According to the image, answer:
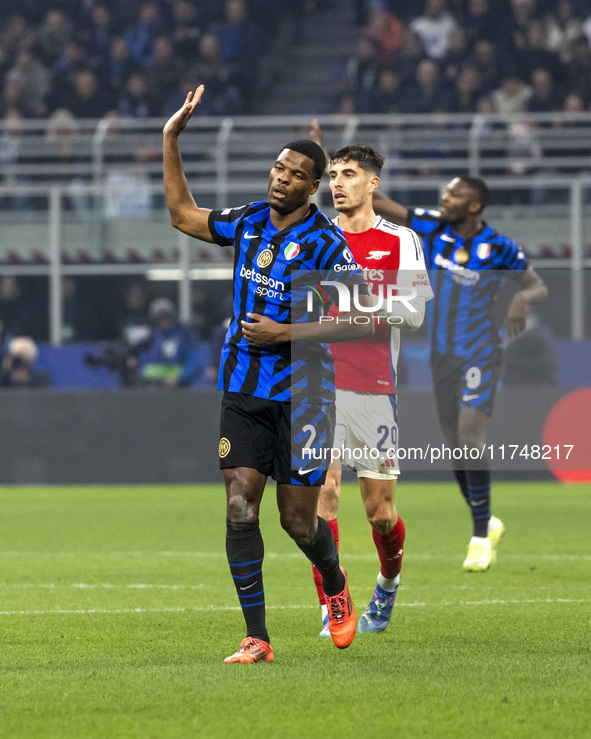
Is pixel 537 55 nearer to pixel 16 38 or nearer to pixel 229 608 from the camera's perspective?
pixel 16 38

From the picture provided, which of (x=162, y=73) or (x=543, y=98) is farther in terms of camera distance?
(x=162, y=73)

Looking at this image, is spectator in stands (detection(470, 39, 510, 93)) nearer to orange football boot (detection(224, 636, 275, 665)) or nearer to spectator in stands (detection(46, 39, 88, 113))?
spectator in stands (detection(46, 39, 88, 113))

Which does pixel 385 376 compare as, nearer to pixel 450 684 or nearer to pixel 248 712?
pixel 450 684

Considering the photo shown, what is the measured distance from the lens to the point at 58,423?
1473 cm

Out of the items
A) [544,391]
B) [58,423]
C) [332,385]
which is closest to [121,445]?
[58,423]

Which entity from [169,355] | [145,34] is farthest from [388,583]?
[145,34]

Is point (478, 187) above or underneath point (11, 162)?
underneath

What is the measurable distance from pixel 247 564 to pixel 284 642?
736 millimetres

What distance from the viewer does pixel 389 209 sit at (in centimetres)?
782

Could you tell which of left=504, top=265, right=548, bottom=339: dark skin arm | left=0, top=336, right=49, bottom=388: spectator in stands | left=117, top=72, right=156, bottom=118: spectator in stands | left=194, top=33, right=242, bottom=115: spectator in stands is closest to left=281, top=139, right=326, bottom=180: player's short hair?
left=504, top=265, right=548, bottom=339: dark skin arm

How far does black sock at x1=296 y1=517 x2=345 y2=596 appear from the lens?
5.19 meters

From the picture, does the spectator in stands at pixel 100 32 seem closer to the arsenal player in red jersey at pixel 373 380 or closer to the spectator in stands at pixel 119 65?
the spectator in stands at pixel 119 65

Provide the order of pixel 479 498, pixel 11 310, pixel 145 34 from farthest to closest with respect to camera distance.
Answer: pixel 145 34 → pixel 11 310 → pixel 479 498

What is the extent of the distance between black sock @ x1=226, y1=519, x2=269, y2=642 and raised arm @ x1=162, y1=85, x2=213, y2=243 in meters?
1.23
